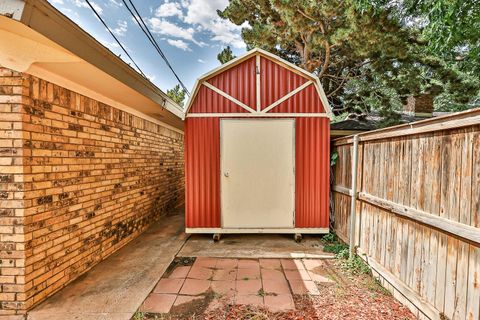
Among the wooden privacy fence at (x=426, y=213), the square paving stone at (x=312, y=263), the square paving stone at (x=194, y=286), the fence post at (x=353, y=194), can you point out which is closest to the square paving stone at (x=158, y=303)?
the square paving stone at (x=194, y=286)

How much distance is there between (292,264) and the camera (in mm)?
3158

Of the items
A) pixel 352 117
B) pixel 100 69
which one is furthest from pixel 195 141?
pixel 352 117

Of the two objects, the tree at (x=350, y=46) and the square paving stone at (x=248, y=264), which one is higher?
the tree at (x=350, y=46)

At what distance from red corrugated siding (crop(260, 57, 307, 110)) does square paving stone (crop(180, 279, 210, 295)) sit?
270cm

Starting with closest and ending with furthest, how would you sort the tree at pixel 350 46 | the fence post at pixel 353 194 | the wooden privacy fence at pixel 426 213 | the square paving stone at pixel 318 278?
1. the wooden privacy fence at pixel 426 213
2. the square paving stone at pixel 318 278
3. the fence post at pixel 353 194
4. the tree at pixel 350 46

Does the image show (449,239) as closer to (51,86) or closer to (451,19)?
(51,86)

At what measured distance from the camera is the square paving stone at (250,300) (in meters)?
2.31

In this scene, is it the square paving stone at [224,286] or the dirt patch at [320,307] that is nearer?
the dirt patch at [320,307]

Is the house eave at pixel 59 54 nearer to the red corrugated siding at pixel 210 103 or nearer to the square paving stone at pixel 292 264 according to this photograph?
the red corrugated siding at pixel 210 103

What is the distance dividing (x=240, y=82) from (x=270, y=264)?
284 centimetres

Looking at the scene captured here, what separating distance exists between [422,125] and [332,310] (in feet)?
6.17

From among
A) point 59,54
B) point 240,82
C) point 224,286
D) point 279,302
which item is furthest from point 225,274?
point 240,82

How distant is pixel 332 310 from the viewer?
2.22 meters

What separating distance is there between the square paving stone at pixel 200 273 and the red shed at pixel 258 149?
98 cm
